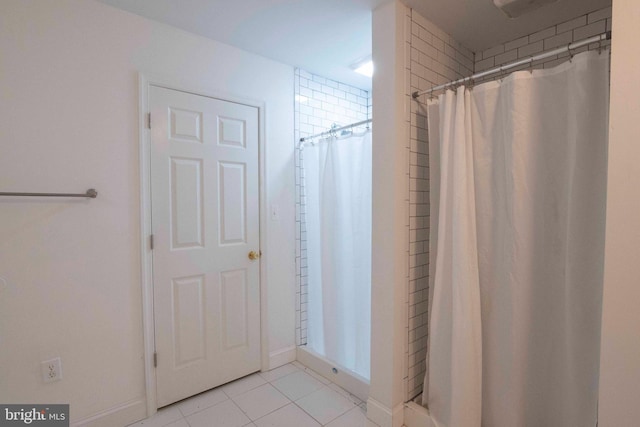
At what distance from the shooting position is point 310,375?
2324mm

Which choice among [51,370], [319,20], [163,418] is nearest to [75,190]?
[51,370]

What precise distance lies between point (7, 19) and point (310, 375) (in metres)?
2.73

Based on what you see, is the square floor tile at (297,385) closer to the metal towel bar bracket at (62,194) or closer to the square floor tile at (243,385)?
the square floor tile at (243,385)

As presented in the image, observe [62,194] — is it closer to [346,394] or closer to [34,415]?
[34,415]

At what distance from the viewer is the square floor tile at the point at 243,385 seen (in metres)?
2.12

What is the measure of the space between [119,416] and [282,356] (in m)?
1.11

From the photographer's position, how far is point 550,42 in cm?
188

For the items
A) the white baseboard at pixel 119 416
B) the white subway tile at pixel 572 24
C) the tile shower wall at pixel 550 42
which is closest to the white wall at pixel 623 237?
the tile shower wall at pixel 550 42

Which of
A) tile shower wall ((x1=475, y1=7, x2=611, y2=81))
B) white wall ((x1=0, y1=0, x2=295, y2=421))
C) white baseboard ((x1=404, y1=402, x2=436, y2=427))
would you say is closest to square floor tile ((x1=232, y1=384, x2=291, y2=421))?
white wall ((x1=0, y1=0, x2=295, y2=421))

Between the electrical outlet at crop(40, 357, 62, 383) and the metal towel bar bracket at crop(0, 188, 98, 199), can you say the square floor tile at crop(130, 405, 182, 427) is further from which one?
the metal towel bar bracket at crop(0, 188, 98, 199)

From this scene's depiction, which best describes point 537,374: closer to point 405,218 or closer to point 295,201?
point 405,218

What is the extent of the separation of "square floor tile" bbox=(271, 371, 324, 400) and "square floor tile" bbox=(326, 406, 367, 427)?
0.32 m

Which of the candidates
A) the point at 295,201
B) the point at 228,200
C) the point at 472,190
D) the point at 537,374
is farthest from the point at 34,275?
the point at 537,374

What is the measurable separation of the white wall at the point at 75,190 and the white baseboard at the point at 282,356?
90 cm
